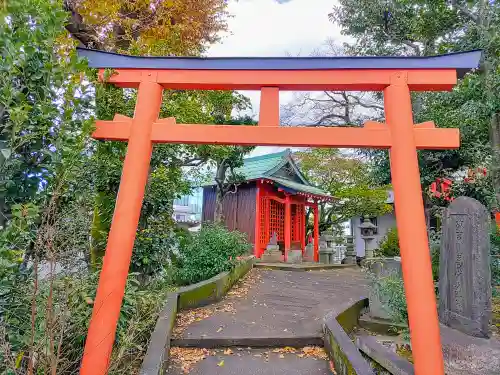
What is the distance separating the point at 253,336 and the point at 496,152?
6.78m

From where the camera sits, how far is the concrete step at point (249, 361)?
14.3ft

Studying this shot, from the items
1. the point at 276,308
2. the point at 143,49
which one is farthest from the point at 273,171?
the point at 143,49

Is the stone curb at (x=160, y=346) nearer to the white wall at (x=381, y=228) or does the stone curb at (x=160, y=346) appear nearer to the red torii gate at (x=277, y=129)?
the red torii gate at (x=277, y=129)

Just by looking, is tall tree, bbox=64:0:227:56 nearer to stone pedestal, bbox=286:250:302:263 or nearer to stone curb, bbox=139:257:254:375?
stone curb, bbox=139:257:254:375

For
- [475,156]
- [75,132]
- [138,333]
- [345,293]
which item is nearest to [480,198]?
[475,156]

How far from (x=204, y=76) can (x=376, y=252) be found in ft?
42.8

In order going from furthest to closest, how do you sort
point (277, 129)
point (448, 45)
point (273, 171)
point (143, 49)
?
point (273, 171) → point (448, 45) → point (143, 49) → point (277, 129)

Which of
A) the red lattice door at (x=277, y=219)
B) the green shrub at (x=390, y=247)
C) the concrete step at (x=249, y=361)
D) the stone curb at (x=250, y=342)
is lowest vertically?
the concrete step at (x=249, y=361)

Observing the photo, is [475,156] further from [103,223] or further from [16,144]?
[16,144]

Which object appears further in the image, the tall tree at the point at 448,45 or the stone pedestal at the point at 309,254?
the stone pedestal at the point at 309,254

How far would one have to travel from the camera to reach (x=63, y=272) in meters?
3.69

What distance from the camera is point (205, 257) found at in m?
7.93

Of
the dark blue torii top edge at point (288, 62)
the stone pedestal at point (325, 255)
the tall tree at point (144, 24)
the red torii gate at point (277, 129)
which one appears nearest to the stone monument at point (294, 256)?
the stone pedestal at point (325, 255)

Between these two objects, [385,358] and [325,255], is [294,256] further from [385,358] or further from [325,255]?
[385,358]
